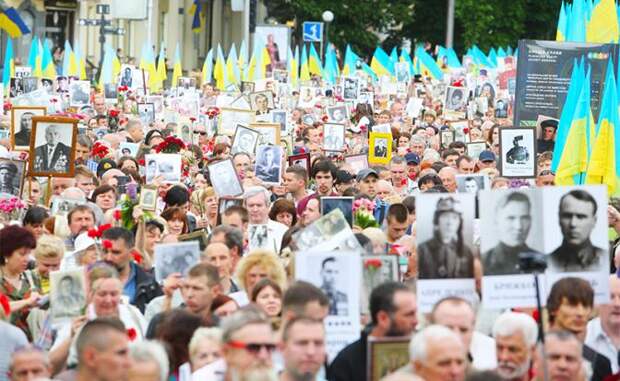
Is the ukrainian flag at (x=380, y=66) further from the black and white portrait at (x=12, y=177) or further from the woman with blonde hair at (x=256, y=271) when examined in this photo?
the woman with blonde hair at (x=256, y=271)

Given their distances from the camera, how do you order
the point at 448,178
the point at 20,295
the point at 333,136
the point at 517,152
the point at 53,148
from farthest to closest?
1. the point at 333,136
2. the point at 517,152
3. the point at 448,178
4. the point at 53,148
5. the point at 20,295

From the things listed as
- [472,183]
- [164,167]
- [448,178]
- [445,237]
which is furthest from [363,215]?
[445,237]

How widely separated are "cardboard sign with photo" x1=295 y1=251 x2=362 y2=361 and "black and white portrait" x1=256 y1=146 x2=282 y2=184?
9.28 meters

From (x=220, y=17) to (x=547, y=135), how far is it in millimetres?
63984

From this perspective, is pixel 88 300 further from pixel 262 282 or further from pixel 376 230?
pixel 376 230

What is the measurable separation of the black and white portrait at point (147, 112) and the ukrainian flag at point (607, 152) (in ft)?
44.1

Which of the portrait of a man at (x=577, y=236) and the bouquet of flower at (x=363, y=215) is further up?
the portrait of a man at (x=577, y=236)

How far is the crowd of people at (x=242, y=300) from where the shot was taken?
9.94m

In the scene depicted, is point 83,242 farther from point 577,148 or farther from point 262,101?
point 262,101

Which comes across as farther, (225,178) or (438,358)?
(225,178)

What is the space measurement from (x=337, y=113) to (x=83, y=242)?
17246 mm

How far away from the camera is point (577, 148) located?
66.3 ft

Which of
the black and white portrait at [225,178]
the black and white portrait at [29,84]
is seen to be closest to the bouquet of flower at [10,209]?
the black and white portrait at [225,178]

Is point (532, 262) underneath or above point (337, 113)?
above
